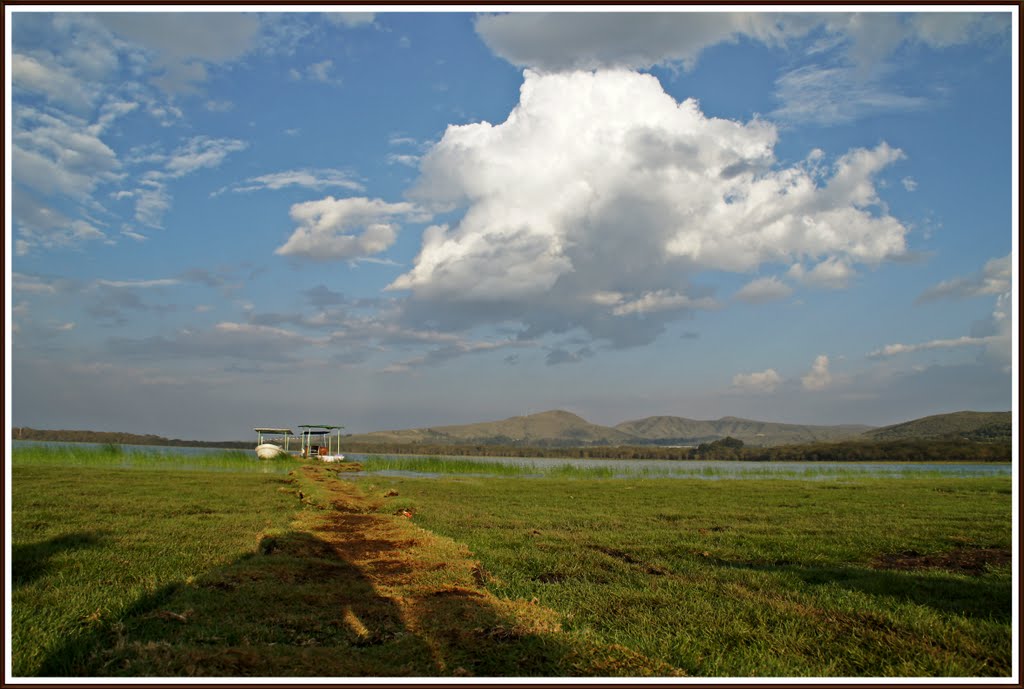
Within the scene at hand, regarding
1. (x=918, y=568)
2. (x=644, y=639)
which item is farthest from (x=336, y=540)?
(x=918, y=568)

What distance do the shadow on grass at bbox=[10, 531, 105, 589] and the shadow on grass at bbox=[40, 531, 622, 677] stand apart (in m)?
2.33

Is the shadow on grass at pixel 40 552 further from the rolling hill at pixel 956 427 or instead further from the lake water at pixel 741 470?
the rolling hill at pixel 956 427

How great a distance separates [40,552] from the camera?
932 cm

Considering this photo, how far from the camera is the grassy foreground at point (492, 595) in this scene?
5.36 metres

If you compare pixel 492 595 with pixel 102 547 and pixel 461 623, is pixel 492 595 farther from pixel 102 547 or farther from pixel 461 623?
pixel 102 547

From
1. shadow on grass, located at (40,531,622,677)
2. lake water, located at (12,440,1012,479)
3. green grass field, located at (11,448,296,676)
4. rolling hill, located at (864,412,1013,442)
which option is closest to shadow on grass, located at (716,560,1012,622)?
shadow on grass, located at (40,531,622,677)

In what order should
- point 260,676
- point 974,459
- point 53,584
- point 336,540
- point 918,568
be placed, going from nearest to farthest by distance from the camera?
point 260,676 < point 53,584 < point 918,568 < point 336,540 < point 974,459

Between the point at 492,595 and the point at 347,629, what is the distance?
6.97 feet

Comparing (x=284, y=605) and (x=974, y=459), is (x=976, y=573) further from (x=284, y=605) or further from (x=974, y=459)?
(x=974, y=459)

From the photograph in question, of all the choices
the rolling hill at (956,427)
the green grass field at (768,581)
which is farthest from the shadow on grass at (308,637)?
the rolling hill at (956,427)

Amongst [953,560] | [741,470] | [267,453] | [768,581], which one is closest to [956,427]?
[741,470]

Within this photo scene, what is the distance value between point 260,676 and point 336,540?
670cm

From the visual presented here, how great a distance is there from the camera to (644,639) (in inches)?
238

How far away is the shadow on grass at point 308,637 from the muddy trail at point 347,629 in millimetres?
13
